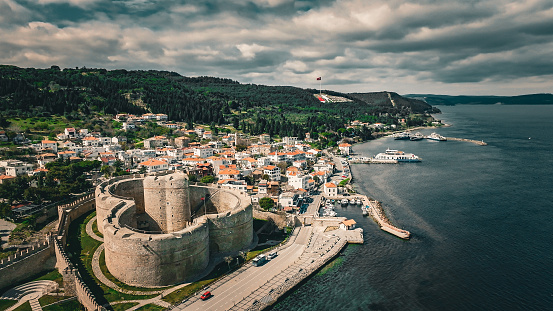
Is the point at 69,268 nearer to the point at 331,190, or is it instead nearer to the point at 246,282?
the point at 246,282

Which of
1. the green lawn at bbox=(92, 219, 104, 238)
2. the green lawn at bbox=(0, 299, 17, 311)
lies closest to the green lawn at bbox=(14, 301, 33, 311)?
the green lawn at bbox=(0, 299, 17, 311)

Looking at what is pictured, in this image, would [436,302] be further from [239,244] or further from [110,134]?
[110,134]

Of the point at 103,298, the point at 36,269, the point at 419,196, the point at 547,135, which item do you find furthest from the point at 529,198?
the point at 547,135

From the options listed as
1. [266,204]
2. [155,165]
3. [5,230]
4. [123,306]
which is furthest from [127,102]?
[123,306]

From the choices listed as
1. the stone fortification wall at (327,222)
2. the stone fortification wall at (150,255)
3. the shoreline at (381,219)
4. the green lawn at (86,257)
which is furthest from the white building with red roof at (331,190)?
the green lawn at (86,257)

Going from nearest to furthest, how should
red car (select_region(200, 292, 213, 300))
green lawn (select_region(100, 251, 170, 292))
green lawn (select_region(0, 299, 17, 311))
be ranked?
green lawn (select_region(0, 299, 17, 311)) < red car (select_region(200, 292, 213, 300)) < green lawn (select_region(100, 251, 170, 292))

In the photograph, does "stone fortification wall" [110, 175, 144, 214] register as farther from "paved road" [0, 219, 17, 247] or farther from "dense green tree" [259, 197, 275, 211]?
"dense green tree" [259, 197, 275, 211]

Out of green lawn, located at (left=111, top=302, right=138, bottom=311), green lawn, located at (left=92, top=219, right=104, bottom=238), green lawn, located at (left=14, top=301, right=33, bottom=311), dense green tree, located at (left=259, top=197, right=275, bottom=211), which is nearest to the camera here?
green lawn, located at (left=14, top=301, right=33, bottom=311)

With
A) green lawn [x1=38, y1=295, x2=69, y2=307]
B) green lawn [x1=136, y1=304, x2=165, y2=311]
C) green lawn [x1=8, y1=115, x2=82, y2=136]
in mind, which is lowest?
green lawn [x1=136, y1=304, x2=165, y2=311]
